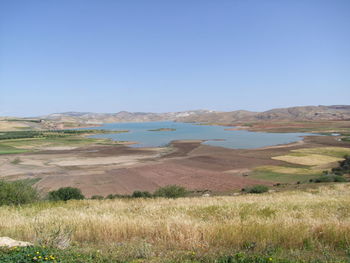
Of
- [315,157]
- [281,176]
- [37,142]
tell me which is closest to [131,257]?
[281,176]

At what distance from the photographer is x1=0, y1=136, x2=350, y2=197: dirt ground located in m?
35.7

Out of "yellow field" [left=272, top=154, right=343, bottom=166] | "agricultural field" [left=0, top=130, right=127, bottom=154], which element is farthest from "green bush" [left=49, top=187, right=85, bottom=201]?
"agricultural field" [left=0, top=130, right=127, bottom=154]

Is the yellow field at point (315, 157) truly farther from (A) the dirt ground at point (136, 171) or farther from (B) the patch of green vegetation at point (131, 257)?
(B) the patch of green vegetation at point (131, 257)

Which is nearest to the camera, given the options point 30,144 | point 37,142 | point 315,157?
point 315,157

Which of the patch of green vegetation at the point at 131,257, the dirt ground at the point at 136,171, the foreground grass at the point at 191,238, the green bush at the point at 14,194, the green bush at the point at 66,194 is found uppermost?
the patch of green vegetation at the point at 131,257

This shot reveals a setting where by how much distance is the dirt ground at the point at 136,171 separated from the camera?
3572 centimetres

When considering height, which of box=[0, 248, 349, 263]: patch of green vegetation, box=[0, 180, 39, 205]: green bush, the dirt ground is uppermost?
box=[0, 248, 349, 263]: patch of green vegetation

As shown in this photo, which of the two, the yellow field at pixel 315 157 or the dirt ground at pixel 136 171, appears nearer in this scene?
the dirt ground at pixel 136 171

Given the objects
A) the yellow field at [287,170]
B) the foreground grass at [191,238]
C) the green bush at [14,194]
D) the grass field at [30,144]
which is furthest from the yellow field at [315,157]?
the grass field at [30,144]

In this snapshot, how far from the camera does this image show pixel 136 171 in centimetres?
4525

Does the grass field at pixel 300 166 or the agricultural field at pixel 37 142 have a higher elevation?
the agricultural field at pixel 37 142

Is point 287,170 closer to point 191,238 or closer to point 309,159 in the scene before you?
point 309,159

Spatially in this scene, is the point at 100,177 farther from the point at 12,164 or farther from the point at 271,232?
the point at 271,232

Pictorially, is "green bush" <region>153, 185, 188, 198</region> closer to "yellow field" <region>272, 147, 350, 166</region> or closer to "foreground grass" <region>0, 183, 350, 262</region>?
"foreground grass" <region>0, 183, 350, 262</region>
